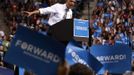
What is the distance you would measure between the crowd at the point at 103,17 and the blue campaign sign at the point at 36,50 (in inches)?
537

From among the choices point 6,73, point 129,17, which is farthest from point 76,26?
point 129,17

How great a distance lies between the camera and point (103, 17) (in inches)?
827

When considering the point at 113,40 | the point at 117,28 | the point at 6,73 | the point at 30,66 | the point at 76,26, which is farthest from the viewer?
the point at 117,28

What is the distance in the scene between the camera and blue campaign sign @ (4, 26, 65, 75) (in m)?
4.37

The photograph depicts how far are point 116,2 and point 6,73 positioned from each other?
16.8m

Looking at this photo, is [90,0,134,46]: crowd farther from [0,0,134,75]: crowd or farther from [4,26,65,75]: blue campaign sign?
[4,26,65,75]: blue campaign sign

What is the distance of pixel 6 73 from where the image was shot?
6.34 metres

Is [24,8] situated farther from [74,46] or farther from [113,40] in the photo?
[74,46]

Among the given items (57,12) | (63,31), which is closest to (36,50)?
(63,31)

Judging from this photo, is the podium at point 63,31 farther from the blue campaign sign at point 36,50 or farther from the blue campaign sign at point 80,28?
the blue campaign sign at point 36,50

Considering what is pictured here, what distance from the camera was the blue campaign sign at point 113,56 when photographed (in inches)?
319

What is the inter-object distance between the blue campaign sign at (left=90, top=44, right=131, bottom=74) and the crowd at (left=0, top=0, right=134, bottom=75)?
959 centimetres

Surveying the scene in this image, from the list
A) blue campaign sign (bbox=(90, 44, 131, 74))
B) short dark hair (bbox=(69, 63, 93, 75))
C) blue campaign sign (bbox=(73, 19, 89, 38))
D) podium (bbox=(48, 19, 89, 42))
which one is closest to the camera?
short dark hair (bbox=(69, 63, 93, 75))

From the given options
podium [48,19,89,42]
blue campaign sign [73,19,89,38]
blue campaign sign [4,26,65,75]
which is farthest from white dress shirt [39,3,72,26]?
blue campaign sign [4,26,65,75]
